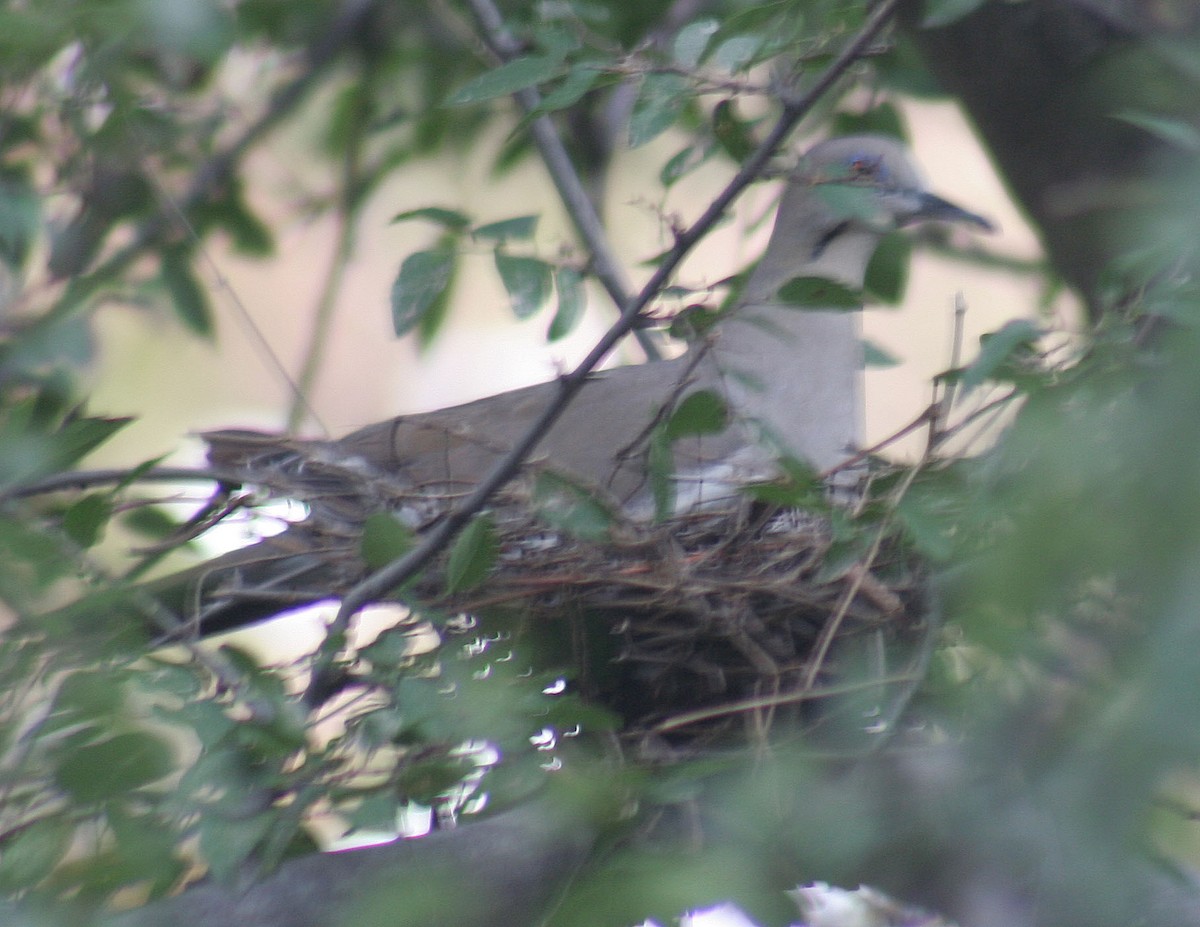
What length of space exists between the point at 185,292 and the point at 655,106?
196cm

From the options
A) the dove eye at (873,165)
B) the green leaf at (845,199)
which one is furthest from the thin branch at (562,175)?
the green leaf at (845,199)

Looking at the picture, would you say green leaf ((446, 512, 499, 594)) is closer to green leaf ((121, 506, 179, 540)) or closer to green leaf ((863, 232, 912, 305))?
green leaf ((121, 506, 179, 540))

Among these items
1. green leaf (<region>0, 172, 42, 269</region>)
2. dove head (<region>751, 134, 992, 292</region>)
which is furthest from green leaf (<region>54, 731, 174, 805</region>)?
dove head (<region>751, 134, 992, 292</region>)

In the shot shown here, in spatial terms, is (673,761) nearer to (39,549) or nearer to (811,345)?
(39,549)

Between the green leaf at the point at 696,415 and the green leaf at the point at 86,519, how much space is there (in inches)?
28.2

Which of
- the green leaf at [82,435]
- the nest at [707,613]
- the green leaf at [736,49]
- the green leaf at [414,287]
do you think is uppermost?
the green leaf at [736,49]

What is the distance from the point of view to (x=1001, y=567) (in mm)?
667

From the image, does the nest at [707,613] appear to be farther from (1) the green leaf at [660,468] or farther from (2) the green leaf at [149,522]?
(2) the green leaf at [149,522]

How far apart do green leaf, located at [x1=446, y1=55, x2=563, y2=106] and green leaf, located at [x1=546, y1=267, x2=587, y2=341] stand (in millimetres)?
338

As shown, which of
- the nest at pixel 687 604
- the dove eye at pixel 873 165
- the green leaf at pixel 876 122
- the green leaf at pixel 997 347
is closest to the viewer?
the green leaf at pixel 997 347

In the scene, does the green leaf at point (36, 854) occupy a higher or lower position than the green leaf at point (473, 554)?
lower

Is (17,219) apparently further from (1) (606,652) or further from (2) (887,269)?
(2) (887,269)

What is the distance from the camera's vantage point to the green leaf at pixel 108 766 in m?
1.42

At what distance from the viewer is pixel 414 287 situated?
1.93 metres
